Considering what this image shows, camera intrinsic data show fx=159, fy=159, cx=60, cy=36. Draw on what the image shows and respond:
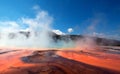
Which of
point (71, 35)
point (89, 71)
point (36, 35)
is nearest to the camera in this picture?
point (89, 71)

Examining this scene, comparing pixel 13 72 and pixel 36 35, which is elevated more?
pixel 36 35

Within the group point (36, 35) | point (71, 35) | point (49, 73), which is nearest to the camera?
point (49, 73)

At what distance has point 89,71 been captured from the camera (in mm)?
5207

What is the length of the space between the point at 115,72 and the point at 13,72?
3.28 meters

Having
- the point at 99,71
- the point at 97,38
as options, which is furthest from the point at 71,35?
the point at 99,71

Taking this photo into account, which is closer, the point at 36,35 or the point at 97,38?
the point at 36,35

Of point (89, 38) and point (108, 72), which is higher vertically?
point (89, 38)

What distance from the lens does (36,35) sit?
2527 cm

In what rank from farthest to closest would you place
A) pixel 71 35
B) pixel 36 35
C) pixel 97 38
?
pixel 71 35
pixel 97 38
pixel 36 35

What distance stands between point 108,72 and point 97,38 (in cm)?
2654

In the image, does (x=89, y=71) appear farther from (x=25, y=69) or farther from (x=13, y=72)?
(x=13, y=72)

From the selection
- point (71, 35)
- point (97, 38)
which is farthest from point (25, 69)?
point (71, 35)

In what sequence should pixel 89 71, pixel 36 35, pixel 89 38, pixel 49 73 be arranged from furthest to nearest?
pixel 89 38 < pixel 36 35 < pixel 89 71 < pixel 49 73

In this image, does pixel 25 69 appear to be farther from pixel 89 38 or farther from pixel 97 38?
pixel 97 38
